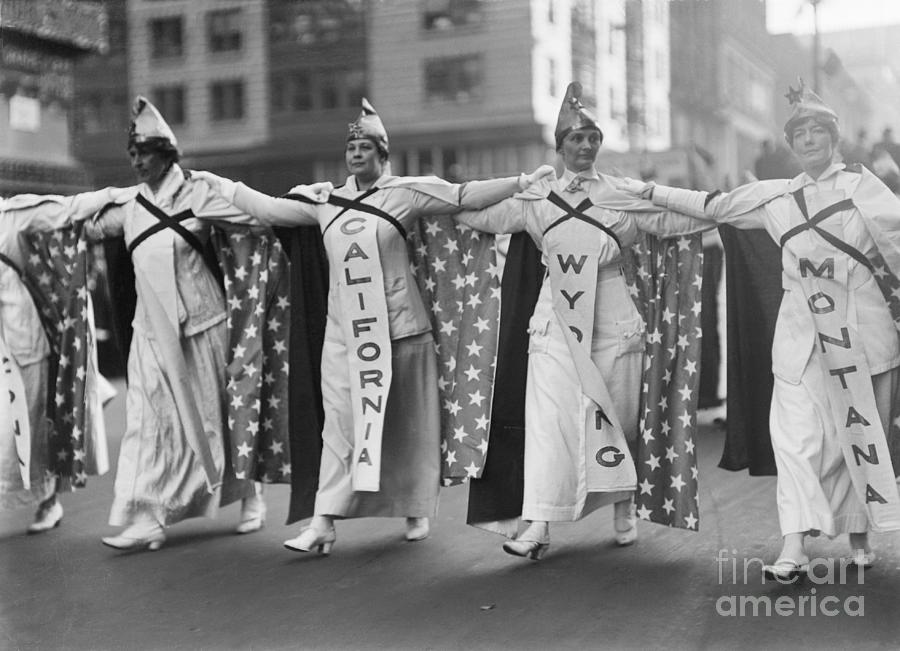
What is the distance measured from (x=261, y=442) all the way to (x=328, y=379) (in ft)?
2.32

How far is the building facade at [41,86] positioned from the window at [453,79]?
3321 millimetres

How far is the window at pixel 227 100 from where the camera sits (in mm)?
13094

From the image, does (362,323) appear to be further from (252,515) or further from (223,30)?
(223,30)

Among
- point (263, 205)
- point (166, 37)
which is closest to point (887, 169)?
point (263, 205)

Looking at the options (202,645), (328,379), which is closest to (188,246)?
(328,379)

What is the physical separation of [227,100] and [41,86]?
7.20 ft

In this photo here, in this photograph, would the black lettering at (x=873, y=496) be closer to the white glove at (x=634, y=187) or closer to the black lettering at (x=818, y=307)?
the black lettering at (x=818, y=307)

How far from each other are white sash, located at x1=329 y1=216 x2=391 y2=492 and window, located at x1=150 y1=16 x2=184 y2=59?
527cm

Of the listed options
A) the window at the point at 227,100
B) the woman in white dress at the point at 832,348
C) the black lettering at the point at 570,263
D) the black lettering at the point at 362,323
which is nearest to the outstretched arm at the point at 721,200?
the woman in white dress at the point at 832,348

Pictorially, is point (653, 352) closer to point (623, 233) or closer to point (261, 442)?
point (623, 233)

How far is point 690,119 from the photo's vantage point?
864 cm

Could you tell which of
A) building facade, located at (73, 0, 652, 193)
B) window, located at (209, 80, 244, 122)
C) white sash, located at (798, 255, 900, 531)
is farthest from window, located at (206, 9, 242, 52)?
white sash, located at (798, 255, 900, 531)

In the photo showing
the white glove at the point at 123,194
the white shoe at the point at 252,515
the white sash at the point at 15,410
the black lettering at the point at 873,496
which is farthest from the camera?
the white sash at the point at 15,410

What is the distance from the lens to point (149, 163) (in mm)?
6492
